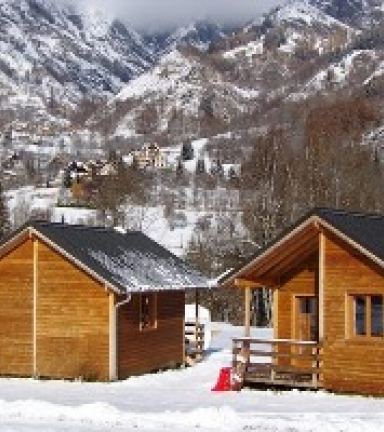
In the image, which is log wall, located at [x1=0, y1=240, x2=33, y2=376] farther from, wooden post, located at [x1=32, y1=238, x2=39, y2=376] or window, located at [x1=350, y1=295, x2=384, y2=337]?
window, located at [x1=350, y1=295, x2=384, y2=337]

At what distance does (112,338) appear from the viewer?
2847 cm

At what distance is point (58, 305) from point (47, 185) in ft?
401

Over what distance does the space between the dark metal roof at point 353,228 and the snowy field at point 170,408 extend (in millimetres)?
3350

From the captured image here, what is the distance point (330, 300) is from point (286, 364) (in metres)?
2.75

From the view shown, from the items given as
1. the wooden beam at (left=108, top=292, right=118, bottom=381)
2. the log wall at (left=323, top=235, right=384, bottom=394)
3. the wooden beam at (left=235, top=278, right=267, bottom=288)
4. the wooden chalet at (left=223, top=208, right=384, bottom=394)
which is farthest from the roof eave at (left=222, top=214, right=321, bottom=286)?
the wooden beam at (left=108, top=292, right=118, bottom=381)

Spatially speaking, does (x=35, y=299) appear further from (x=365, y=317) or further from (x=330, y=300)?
(x=365, y=317)

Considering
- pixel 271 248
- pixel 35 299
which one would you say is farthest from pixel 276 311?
pixel 35 299

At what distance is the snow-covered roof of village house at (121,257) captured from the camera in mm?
28812

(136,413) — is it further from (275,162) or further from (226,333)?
(275,162)

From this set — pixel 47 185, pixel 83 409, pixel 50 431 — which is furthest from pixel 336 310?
pixel 47 185

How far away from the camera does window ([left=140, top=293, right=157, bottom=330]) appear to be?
3048cm

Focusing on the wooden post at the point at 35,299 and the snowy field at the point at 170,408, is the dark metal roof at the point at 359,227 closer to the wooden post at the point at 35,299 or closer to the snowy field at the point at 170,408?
the snowy field at the point at 170,408

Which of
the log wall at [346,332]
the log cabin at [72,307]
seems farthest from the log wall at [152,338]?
the log wall at [346,332]

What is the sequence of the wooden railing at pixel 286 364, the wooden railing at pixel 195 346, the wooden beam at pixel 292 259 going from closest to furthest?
the wooden railing at pixel 286 364, the wooden beam at pixel 292 259, the wooden railing at pixel 195 346
